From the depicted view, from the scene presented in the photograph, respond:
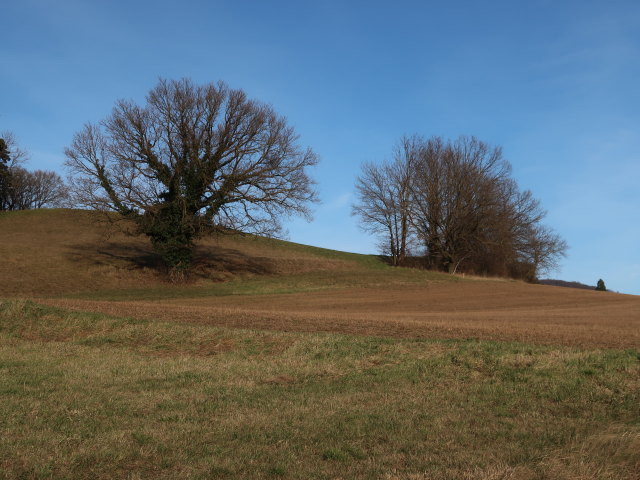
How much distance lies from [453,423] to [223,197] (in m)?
33.2

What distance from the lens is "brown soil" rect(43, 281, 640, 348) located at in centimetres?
1562

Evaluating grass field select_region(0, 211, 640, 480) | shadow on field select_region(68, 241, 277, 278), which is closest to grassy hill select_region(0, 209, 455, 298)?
shadow on field select_region(68, 241, 277, 278)

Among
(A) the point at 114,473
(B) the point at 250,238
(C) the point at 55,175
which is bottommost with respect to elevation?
(A) the point at 114,473

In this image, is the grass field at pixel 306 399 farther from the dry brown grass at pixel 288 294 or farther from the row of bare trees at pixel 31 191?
the row of bare trees at pixel 31 191

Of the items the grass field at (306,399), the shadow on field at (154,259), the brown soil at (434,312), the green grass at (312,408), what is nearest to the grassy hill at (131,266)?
the shadow on field at (154,259)

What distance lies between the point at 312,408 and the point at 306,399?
20.4 inches

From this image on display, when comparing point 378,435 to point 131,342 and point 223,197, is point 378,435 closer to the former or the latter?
point 131,342

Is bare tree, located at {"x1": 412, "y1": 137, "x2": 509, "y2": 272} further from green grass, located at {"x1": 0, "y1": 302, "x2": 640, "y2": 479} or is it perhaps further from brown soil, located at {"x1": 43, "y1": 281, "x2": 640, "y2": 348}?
green grass, located at {"x1": 0, "y1": 302, "x2": 640, "y2": 479}

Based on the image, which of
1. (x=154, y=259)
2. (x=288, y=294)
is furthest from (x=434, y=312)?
(x=154, y=259)

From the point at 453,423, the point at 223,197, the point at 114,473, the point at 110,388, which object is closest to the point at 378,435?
the point at 453,423

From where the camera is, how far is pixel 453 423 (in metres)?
7.18

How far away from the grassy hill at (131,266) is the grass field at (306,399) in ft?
58.8

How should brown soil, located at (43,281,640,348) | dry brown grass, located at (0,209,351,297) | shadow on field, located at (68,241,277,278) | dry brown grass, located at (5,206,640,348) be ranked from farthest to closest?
1. shadow on field, located at (68,241,277,278)
2. dry brown grass, located at (0,209,351,297)
3. dry brown grass, located at (5,206,640,348)
4. brown soil, located at (43,281,640,348)

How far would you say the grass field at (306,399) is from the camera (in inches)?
219
